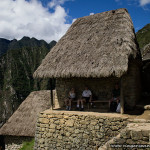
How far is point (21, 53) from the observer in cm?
5503

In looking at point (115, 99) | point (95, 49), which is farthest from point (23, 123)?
point (95, 49)

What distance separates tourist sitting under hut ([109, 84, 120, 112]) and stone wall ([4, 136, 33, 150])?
254 inches

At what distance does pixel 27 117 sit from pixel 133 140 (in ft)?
28.0

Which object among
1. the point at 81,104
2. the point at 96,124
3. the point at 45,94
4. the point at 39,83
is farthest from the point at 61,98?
the point at 39,83

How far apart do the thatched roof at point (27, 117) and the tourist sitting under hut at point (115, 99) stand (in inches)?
239

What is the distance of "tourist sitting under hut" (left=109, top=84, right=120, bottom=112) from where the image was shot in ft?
18.7

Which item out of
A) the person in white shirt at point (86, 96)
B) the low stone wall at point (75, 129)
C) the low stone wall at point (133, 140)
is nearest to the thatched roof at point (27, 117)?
A: the low stone wall at point (75, 129)

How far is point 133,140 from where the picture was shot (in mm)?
3432

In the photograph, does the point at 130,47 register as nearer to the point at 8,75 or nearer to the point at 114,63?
the point at 114,63

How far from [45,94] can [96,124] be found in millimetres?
7015

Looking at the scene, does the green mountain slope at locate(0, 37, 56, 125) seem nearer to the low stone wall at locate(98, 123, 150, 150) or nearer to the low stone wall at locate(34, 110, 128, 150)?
the low stone wall at locate(34, 110, 128, 150)

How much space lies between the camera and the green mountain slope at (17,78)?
38.9 meters

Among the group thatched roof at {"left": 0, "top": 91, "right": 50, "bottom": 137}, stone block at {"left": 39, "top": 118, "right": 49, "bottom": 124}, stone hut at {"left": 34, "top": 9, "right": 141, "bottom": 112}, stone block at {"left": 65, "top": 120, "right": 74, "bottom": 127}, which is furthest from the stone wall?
stone block at {"left": 65, "top": 120, "right": 74, "bottom": 127}

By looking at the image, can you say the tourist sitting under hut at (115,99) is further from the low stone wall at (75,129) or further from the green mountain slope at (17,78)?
the green mountain slope at (17,78)
